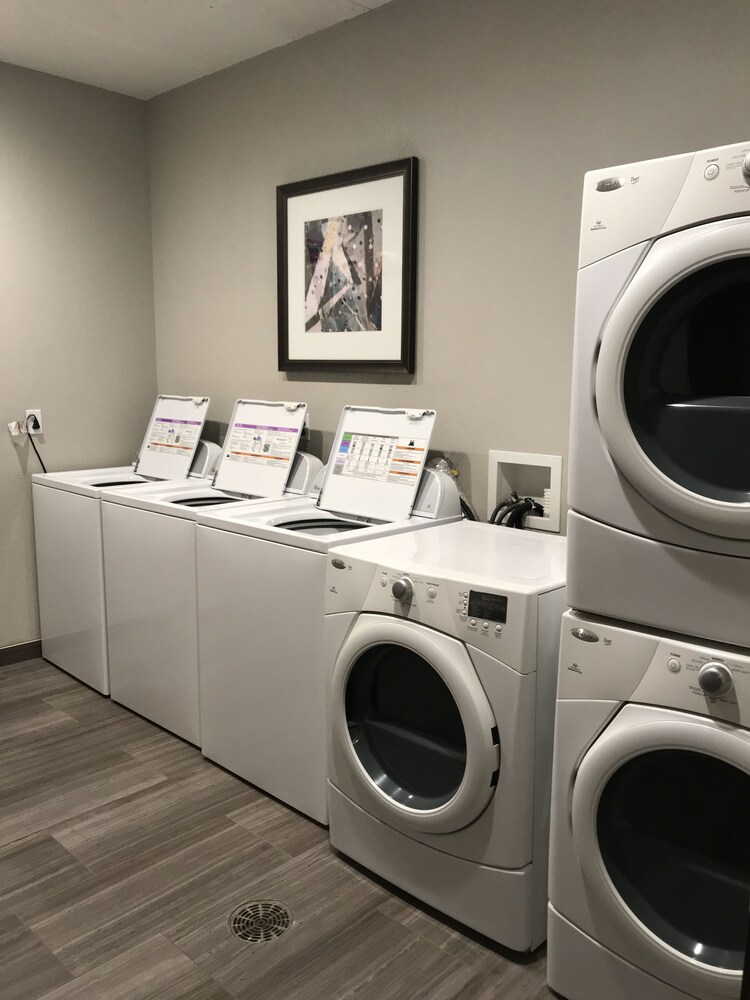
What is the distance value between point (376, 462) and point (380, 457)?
0.07 feet

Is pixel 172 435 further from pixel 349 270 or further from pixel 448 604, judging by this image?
pixel 448 604

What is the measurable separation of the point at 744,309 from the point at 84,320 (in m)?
3.00

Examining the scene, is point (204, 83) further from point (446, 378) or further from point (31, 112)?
point (446, 378)

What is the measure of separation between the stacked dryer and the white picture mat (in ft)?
4.37

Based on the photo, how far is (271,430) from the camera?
312cm

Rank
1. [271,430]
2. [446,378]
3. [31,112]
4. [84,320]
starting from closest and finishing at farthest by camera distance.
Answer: [446,378]
[271,430]
[31,112]
[84,320]

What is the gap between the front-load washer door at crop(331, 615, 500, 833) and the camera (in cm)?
172

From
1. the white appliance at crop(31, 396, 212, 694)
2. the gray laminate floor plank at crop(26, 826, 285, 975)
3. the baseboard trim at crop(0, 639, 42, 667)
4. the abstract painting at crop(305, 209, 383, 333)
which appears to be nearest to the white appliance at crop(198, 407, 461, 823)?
the gray laminate floor plank at crop(26, 826, 285, 975)

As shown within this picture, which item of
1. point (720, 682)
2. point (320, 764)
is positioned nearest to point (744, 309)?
point (720, 682)

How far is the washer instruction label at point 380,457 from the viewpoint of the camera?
2562 millimetres

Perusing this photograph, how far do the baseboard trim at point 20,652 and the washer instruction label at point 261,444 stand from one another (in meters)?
1.30

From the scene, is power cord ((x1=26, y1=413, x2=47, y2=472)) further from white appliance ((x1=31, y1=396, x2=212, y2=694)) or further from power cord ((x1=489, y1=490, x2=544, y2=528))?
power cord ((x1=489, y1=490, x2=544, y2=528))

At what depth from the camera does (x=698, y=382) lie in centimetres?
141

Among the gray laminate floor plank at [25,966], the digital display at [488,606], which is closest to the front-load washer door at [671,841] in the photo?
the digital display at [488,606]
